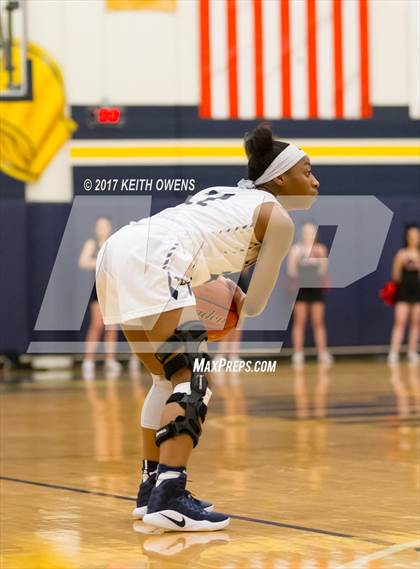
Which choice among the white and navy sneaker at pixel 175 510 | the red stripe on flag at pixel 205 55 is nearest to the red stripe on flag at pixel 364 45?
the red stripe on flag at pixel 205 55

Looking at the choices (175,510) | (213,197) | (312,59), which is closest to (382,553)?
(175,510)

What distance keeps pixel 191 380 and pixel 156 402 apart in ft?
1.18

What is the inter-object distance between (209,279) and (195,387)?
0.60 metres

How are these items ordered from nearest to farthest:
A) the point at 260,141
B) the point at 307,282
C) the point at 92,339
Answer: the point at 260,141
the point at 92,339
the point at 307,282

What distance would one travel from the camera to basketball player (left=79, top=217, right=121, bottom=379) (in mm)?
16500

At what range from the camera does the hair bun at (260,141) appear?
6.32m

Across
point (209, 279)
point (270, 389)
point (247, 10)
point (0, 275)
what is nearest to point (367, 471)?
point (209, 279)

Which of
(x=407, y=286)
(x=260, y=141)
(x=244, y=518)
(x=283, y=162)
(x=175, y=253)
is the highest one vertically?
(x=260, y=141)

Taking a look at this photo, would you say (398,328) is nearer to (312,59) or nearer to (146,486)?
(312,59)

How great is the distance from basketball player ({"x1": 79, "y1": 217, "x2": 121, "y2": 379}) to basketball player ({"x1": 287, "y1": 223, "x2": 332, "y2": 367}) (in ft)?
8.00

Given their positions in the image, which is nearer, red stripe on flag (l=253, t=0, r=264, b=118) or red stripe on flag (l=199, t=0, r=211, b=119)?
red stripe on flag (l=199, t=0, r=211, b=119)

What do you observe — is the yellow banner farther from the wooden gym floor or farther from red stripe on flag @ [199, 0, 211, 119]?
the wooden gym floor

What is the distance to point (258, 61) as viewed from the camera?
1873cm

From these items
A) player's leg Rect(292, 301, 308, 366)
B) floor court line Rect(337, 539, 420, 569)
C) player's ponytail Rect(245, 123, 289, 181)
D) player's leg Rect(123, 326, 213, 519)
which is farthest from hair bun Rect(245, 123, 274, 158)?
player's leg Rect(292, 301, 308, 366)
